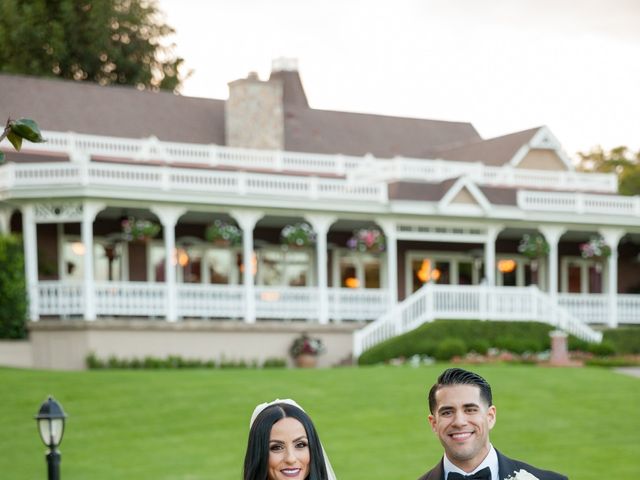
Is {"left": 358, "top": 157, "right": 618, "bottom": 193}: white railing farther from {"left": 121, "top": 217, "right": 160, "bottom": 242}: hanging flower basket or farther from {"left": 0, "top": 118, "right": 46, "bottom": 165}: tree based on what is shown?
{"left": 0, "top": 118, "right": 46, "bottom": 165}: tree

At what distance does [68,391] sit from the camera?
21.6 meters

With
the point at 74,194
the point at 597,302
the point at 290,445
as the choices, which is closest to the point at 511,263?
the point at 597,302

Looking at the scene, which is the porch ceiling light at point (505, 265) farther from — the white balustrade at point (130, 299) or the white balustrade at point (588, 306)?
the white balustrade at point (130, 299)

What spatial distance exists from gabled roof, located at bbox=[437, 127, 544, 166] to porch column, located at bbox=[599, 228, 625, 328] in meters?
3.58

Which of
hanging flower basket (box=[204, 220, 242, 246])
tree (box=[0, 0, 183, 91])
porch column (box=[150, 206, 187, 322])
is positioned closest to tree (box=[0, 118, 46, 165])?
porch column (box=[150, 206, 187, 322])

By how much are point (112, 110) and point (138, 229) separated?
627 cm

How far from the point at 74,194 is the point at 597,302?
553 inches

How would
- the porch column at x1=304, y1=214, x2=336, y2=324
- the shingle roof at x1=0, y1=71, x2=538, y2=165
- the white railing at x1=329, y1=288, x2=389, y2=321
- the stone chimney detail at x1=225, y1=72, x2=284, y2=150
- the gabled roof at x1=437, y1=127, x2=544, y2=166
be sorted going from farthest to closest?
1. the gabled roof at x1=437, y1=127, x2=544, y2=166
2. the stone chimney detail at x1=225, y1=72, x2=284, y2=150
3. the shingle roof at x1=0, y1=71, x2=538, y2=165
4. the white railing at x1=329, y1=288, x2=389, y2=321
5. the porch column at x1=304, y1=214, x2=336, y2=324

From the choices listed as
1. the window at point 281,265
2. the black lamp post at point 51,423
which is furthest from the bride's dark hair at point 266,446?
the window at point 281,265

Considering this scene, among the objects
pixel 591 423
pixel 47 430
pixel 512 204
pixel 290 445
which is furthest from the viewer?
pixel 512 204

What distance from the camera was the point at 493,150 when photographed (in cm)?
3831

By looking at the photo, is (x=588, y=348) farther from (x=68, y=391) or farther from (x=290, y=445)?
(x=290, y=445)

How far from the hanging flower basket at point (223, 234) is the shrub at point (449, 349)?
5.07 meters

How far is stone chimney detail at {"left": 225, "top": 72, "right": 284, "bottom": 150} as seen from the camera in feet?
115
